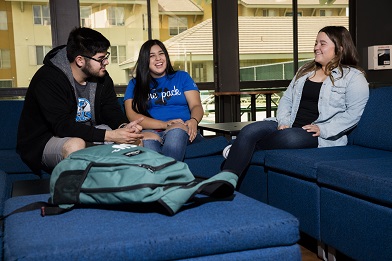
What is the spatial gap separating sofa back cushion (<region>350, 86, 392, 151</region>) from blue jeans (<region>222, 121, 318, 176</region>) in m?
0.29

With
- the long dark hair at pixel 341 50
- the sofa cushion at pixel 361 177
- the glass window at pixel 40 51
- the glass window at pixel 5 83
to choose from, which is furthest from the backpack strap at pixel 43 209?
the glass window at pixel 40 51

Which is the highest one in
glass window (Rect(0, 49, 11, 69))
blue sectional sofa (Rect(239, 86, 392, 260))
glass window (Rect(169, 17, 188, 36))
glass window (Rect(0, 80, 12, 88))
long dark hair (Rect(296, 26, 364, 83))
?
glass window (Rect(169, 17, 188, 36))

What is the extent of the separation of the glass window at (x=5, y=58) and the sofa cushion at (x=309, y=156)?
383cm

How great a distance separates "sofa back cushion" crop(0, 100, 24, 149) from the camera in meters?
3.60

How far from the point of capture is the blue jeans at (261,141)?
295cm

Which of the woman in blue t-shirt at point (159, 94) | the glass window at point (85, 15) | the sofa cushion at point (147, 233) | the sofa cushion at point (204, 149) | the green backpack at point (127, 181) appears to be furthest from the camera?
the glass window at point (85, 15)

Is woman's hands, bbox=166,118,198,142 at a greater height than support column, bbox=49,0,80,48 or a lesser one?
lesser

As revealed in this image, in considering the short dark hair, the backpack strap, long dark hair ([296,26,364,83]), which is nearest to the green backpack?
the backpack strap

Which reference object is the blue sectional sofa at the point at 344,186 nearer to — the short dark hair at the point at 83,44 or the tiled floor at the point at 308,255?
the tiled floor at the point at 308,255

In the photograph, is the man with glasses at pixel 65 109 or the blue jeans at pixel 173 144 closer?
the man with glasses at pixel 65 109

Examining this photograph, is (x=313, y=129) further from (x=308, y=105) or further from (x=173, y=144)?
(x=173, y=144)

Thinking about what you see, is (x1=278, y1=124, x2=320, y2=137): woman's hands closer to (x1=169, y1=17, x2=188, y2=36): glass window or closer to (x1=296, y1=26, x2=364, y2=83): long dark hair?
(x1=296, y1=26, x2=364, y2=83): long dark hair

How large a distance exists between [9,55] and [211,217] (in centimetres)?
479

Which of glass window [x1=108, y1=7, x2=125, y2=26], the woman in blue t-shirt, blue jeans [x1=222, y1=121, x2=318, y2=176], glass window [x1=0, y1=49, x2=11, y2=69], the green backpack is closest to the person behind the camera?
the green backpack
